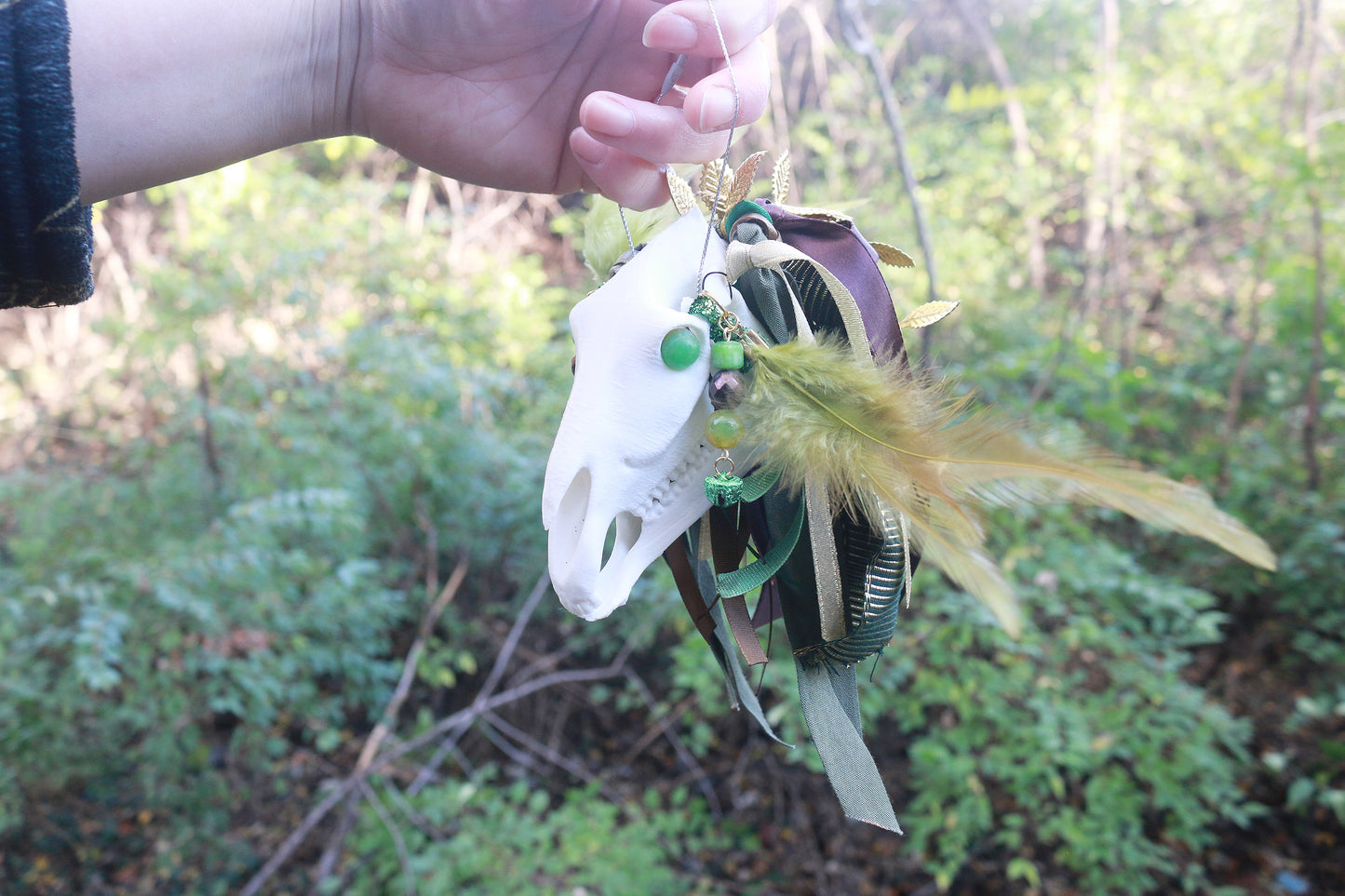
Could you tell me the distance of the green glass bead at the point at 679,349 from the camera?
728 millimetres

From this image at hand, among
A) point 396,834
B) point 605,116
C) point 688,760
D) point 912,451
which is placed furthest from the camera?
point 688,760

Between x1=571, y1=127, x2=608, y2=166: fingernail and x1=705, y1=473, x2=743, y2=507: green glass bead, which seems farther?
x1=571, y1=127, x2=608, y2=166: fingernail

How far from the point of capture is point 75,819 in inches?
92.7

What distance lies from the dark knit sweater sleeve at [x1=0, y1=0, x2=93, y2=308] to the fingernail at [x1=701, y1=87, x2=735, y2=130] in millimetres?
602

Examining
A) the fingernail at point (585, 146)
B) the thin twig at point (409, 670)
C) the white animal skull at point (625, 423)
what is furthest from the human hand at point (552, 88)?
the thin twig at point (409, 670)

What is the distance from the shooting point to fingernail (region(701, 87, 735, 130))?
0.78 metres

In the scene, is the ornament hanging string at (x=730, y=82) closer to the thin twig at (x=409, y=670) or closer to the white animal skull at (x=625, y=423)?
the white animal skull at (x=625, y=423)

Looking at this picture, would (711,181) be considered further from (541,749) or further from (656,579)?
(541,749)

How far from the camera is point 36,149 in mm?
735

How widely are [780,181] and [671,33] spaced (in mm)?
197

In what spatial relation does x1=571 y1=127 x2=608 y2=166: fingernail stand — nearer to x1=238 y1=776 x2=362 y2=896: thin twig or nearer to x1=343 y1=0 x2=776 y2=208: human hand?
x1=343 y1=0 x2=776 y2=208: human hand

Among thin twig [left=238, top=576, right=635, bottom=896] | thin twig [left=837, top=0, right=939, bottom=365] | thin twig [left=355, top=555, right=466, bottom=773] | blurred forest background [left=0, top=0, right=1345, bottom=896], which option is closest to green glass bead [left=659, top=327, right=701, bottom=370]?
blurred forest background [left=0, top=0, right=1345, bottom=896]

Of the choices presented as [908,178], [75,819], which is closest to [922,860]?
[908,178]

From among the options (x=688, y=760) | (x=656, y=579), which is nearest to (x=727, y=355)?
(x=656, y=579)
